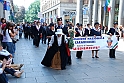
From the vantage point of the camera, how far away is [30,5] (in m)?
102

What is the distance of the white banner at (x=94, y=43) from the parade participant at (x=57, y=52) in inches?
74.3

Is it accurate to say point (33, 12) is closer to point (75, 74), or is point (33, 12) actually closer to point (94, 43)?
point (94, 43)

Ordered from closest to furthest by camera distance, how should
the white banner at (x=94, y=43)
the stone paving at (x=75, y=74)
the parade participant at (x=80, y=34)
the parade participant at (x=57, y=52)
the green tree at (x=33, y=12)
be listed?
the stone paving at (x=75, y=74) < the parade participant at (x=57, y=52) < the white banner at (x=94, y=43) < the parade participant at (x=80, y=34) < the green tree at (x=33, y=12)

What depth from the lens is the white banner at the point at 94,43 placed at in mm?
9414

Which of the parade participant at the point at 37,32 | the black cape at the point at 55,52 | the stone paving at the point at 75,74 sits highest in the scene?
the parade participant at the point at 37,32

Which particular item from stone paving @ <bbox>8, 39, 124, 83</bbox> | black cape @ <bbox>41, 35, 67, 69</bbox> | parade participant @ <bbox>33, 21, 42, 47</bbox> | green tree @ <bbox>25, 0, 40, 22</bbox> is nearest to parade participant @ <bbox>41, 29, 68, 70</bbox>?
black cape @ <bbox>41, 35, 67, 69</bbox>

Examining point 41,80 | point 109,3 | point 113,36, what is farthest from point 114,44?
point 109,3

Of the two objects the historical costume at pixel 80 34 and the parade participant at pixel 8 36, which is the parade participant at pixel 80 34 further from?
the parade participant at pixel 8 36

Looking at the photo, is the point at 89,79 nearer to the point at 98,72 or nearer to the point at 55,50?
the point at 98,72

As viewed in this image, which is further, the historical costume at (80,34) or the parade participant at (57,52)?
the historical costume at (80,34)

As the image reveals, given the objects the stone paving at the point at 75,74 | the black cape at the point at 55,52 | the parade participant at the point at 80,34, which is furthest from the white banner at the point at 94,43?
the black cape at the point at 55,52

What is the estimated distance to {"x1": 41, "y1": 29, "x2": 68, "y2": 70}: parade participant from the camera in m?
7.39

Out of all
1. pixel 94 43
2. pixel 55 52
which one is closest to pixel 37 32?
pixel 94 43

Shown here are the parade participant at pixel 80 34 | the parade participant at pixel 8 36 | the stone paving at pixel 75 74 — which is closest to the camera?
the stone paving at pixel 75 74
